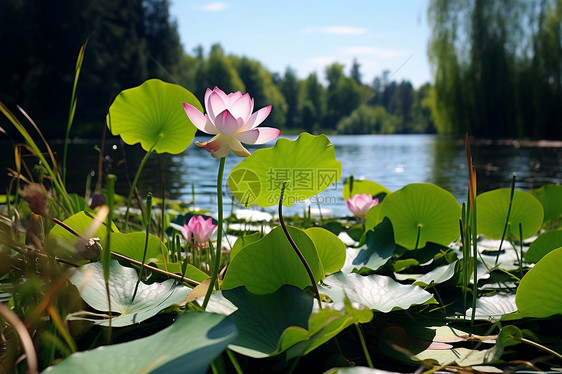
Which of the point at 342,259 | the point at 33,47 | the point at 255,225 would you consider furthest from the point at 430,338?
the point at 33,47

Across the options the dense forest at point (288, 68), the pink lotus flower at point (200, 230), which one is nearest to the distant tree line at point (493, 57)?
the dense forest at point (288, 68)

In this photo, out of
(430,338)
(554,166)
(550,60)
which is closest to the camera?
(430,338)

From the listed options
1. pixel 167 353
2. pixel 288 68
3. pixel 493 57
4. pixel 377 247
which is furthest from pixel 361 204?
pixel 288 68

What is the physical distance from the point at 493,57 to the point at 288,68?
10.3m

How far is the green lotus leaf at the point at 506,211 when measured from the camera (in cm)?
84

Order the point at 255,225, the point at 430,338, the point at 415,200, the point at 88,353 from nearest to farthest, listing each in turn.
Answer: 1. the point at 88,353
2. the point at 430,338
3. the point at 415,200
4. the point at 255,225

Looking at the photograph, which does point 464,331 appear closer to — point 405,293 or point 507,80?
point 405,293

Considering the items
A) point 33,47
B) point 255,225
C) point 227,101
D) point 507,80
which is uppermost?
point 33,47

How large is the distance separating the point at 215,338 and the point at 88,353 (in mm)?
98

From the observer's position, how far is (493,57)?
10055mm

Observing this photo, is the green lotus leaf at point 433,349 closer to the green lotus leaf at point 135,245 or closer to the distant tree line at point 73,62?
the green lotus leaf at point 135,245

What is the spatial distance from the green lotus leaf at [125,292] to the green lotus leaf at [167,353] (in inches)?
3.8

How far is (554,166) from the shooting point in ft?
17.6

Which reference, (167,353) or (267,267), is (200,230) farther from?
(167,353)
